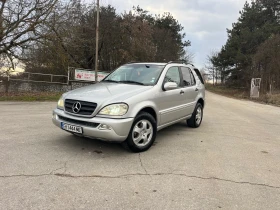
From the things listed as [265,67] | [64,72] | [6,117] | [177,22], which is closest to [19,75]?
[64,72]

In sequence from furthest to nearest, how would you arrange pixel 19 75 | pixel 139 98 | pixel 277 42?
1. pixel 277 42
2. pixel 19 75
3. pixel 139 98

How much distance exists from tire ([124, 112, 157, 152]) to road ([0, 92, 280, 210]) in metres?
0.15

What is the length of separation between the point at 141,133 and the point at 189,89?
235 centimetres

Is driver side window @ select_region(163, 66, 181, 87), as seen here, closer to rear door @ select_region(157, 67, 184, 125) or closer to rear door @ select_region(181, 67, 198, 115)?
rear door @ select_region(157, 67, 184, 125)

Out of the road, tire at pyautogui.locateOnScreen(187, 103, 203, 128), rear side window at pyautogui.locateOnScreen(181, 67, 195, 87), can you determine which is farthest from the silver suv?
tire at pyautogui.locateOnScreen(187, 103, 203, 128)

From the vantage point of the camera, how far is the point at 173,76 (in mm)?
5898

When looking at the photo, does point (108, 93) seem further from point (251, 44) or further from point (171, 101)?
point (251, 44)

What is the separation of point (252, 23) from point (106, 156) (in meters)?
44.8

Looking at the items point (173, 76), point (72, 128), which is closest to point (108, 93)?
point (72, 128)

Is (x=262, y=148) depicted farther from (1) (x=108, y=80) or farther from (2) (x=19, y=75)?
(2) (x=19, y=75)

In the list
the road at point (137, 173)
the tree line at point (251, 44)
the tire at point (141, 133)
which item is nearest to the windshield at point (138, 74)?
the tire at point (141, 133)

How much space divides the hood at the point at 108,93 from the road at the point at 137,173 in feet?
3.25

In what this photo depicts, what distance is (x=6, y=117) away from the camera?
7.94 meters

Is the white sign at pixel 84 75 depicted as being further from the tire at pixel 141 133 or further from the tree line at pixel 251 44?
the tree line at pixel 251 44
